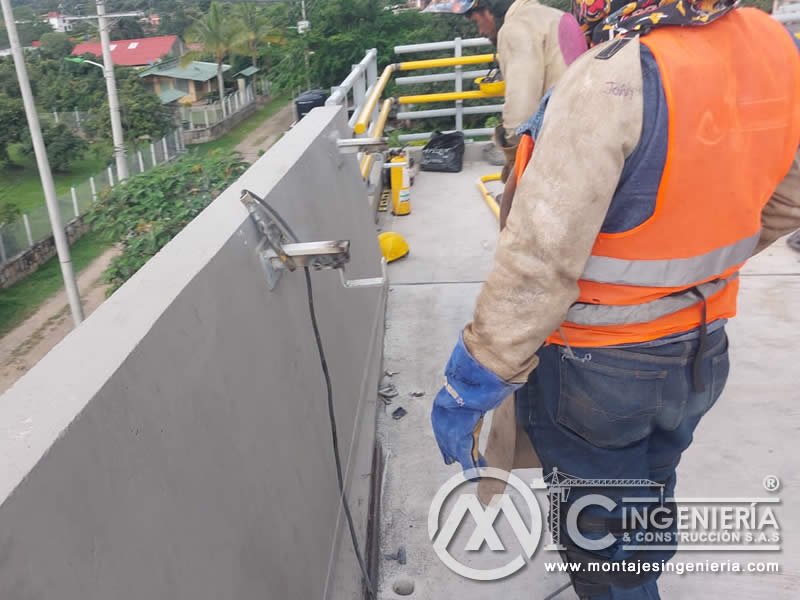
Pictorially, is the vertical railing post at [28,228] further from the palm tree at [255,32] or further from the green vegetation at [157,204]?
the palm tree at [255,32]

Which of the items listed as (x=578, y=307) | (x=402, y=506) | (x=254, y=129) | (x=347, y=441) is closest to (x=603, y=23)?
(x=578, y=307)

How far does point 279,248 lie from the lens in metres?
1.86

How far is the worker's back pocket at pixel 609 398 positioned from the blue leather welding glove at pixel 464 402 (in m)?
0.19

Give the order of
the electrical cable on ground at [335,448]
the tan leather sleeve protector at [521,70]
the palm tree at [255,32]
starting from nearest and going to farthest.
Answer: the electrical cable on ground at [335,448] < the tan leather sleeve protector at [521,70] < the palm tree at [255,32]

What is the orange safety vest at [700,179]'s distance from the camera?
1.35 m

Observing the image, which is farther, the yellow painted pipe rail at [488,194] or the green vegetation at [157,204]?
the green vegetation at [157,204]

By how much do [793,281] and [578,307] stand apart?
3.31 m

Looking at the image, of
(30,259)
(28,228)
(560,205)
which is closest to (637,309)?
(560,205)

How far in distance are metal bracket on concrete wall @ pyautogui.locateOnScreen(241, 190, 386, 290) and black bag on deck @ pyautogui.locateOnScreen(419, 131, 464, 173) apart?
213 inches

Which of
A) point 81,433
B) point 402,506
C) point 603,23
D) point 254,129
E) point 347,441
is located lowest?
point 254,129

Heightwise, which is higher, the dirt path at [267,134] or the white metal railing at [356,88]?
the white metal railing at [356,88]

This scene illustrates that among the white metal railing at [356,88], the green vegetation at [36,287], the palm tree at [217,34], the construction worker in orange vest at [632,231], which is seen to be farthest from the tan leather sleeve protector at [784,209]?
the palm tree at [217,34]

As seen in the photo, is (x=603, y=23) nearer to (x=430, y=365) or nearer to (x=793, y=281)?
(x=430, y=365)

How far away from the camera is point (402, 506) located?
2652 mm
